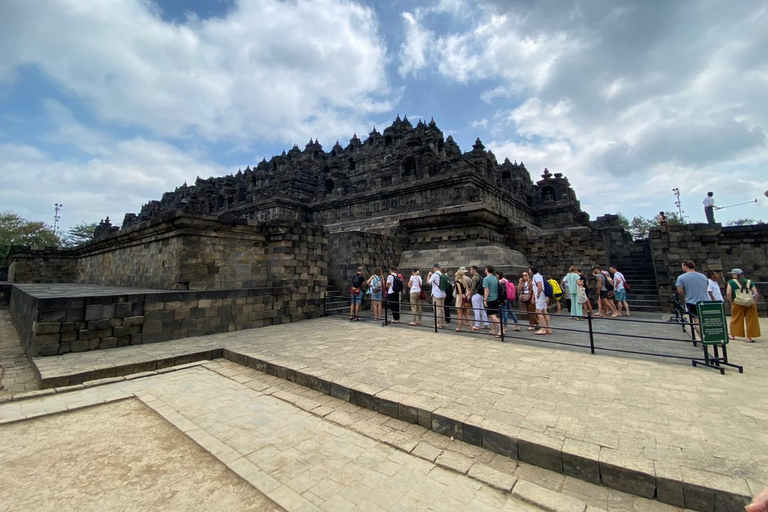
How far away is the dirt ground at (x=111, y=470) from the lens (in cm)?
206

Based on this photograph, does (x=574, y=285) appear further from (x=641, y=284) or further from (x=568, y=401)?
(x=641, y=284)

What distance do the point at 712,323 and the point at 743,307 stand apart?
318 centimetres

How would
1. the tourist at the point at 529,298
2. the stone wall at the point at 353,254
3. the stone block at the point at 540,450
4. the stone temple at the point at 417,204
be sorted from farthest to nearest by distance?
the stone temple at the point at 417,204
the stone wall at the point at 353,254
the tourist at the point at 529,298
the stone block at the point at 540,450

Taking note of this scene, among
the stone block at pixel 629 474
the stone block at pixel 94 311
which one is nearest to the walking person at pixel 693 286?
the stone block at pixel 629 474

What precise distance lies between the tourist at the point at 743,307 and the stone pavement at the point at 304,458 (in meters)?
6.79

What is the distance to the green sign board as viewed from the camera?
4.22m

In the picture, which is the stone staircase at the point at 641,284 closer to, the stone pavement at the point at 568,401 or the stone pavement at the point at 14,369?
the stone pavement at the point at 568,401

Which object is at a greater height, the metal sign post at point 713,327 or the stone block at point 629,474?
the metal sign post at point 713,327

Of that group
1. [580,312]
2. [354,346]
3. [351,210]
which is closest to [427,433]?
[354,346]

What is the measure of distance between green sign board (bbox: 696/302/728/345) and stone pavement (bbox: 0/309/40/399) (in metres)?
8.83

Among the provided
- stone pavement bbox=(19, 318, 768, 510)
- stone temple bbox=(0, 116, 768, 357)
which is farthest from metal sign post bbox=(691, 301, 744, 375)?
stone temple bbox=(0, 116, 768, 357)

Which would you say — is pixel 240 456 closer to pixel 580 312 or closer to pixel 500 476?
pixel 500 476

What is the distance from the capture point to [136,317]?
5.81 m

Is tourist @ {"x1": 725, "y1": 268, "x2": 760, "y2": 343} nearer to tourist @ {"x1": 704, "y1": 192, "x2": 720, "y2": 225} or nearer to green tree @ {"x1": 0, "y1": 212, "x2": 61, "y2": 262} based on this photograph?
tourist @ {"x1": 704, "y1": 192, "x2": 720, "y2": 225}
